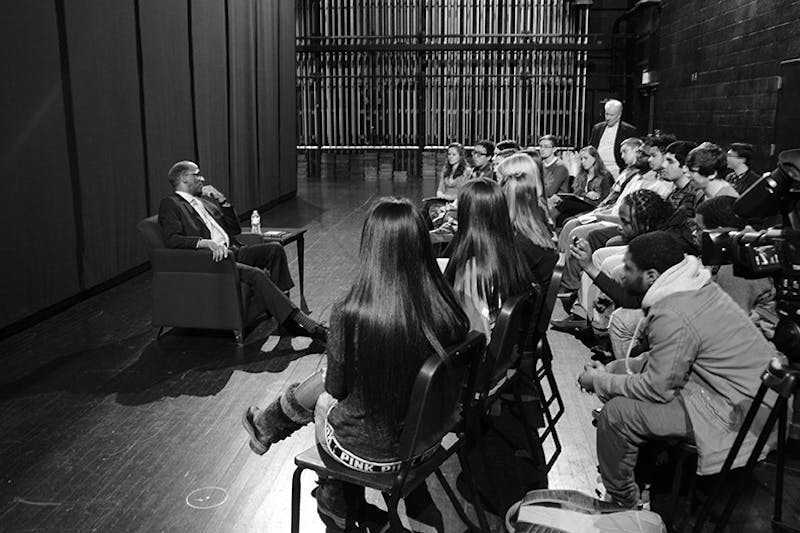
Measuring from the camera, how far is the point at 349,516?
2.51 metres

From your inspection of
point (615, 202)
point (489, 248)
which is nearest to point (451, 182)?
point (615, 202)

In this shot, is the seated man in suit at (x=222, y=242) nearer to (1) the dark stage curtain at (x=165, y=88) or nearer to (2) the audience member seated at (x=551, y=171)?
(1) the dark stage curtain at (x=165, y=88)

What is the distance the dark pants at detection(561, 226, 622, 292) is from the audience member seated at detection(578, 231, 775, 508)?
9.32 ft

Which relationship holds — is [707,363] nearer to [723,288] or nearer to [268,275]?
[723,288]

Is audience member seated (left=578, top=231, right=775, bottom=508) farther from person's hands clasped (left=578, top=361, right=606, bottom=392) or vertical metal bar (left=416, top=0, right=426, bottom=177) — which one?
vertical metal bar (left=416, top=0, right=426, bottom=177)

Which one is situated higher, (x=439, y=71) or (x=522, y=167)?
(x=439, y=71)

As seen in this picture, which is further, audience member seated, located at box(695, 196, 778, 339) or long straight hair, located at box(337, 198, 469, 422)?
audience member seated, located at box(695, 196, 778, 339)

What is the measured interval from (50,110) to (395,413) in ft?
13.5

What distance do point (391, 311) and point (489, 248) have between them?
104cm

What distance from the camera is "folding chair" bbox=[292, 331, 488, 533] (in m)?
1.95

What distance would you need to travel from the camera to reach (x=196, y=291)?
459 centimetres

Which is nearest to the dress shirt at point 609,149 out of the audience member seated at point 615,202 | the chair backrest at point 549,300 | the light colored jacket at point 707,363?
the audience member seated at point 615,202

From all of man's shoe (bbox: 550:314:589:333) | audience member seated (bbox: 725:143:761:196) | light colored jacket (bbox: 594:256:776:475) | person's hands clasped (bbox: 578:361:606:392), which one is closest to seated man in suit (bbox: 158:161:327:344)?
man's shoe (bbox: 550:314:589:333)

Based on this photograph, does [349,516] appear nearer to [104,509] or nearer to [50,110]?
[104,509]
